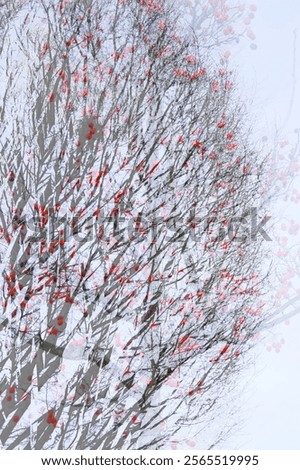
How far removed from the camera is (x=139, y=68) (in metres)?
8.80

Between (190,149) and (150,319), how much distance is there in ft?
10.1

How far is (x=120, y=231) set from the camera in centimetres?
693

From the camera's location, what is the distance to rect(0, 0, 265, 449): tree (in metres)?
5.86

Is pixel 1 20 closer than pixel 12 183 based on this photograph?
No

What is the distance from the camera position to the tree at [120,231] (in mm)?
5855

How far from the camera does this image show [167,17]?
932cm

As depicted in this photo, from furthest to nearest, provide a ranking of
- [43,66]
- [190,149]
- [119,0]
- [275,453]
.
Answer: [119,0] < [190,149] < [43,66] < [275,453]

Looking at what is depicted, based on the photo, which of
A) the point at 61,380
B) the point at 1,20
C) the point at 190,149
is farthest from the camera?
the point at 1,20

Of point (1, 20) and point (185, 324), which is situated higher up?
point (1, 20)

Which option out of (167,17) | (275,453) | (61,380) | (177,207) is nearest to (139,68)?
(167,17)

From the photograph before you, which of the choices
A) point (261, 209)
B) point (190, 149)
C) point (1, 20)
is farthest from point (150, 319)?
point (1, 20)

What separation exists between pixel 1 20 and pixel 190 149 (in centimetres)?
419

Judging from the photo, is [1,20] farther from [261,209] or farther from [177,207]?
[261,209]

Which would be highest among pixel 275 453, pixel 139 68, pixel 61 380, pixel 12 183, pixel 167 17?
pixel 167 17
